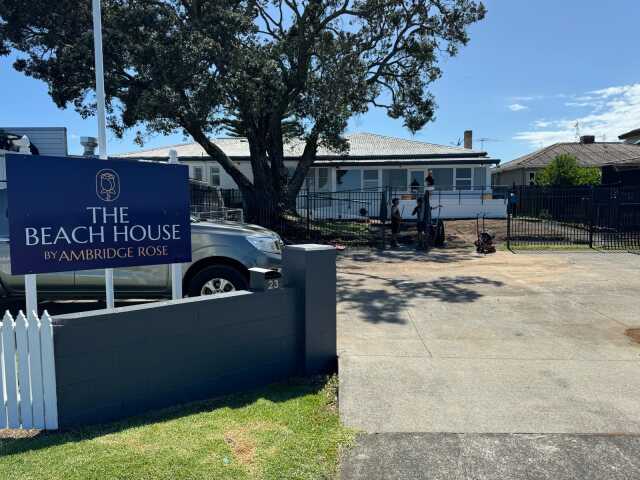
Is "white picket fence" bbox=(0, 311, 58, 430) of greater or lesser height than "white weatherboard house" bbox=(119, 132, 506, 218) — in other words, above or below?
below

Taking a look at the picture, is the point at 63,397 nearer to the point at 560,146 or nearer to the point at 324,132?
the point at 324,132

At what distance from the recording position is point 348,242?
55.6 feet

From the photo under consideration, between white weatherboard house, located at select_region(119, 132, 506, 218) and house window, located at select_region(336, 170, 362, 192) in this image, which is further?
house window, located at select_region(336, 170, 362, 192)

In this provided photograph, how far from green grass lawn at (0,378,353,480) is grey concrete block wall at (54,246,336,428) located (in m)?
0.19

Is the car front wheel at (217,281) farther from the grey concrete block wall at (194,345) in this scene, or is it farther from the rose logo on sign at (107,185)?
the rose logo on sign at (107,185)

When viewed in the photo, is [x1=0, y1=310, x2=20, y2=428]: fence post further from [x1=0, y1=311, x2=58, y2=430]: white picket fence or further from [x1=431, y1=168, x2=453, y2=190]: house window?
[x1=431, y1=168, x2=453, y2=190]: house window

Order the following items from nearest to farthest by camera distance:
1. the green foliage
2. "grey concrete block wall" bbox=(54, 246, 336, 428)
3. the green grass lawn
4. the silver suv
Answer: the green grass lawn, "grey concrete block wall" bbox=(54, 246, 336, 428), the silver suv, the green foliage

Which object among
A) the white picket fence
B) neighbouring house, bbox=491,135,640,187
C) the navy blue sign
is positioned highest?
neighbouring house, bbox=491,135,640,187

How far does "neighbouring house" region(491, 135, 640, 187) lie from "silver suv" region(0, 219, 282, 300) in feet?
105

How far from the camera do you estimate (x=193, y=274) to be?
6.80 m

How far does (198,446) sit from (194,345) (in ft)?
3.32

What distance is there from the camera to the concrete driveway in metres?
4.01

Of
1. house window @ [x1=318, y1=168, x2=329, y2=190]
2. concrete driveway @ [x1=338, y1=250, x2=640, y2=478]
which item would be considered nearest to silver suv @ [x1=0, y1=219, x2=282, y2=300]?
concrete driveway @ [x1=338, y1=250, x2=640, y2=478]

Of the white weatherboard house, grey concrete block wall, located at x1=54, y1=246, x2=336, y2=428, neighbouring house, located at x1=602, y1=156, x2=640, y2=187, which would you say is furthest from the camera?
the white weatherboard house
